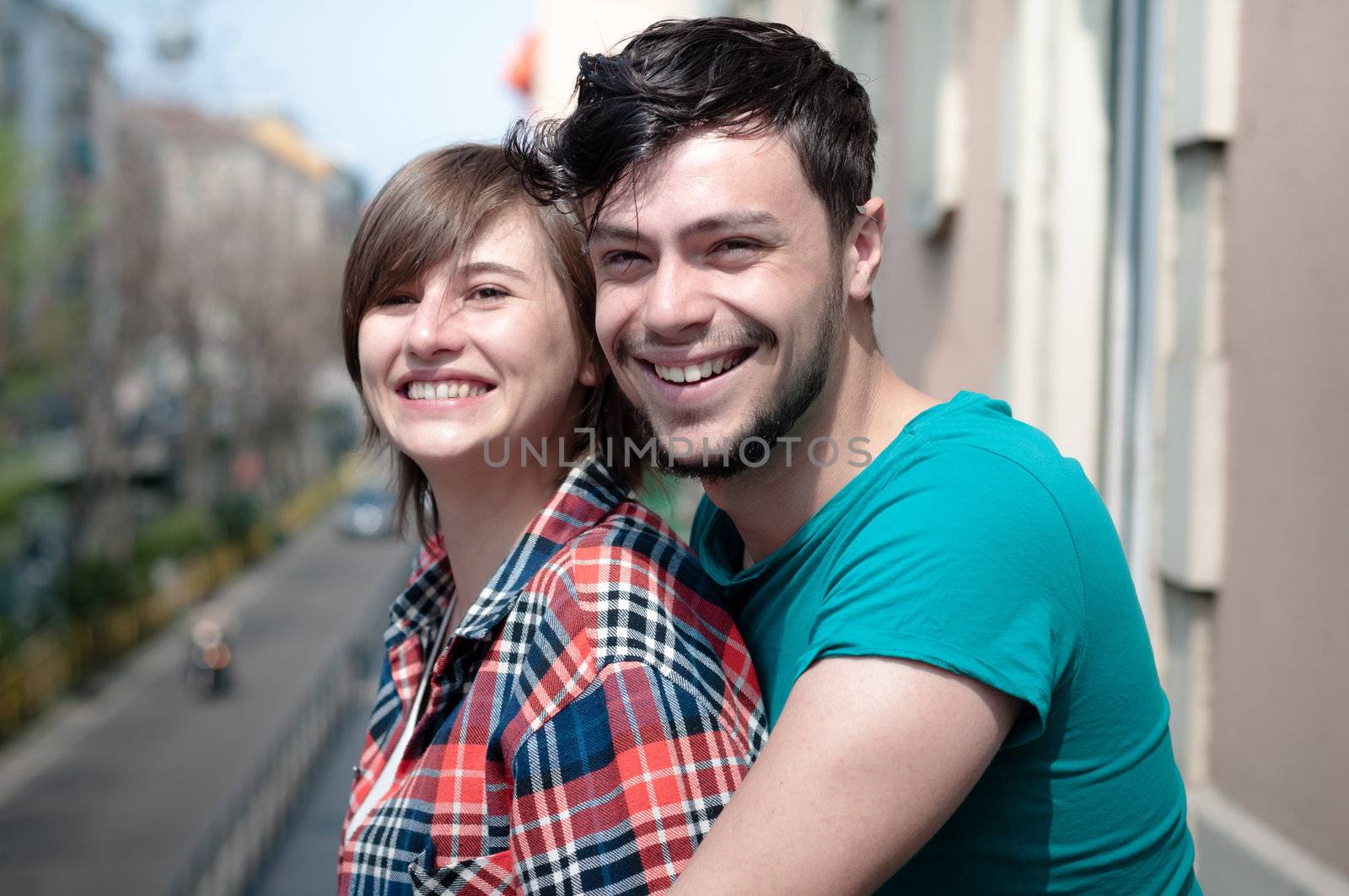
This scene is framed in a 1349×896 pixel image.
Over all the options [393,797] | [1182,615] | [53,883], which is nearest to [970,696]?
[393,797]

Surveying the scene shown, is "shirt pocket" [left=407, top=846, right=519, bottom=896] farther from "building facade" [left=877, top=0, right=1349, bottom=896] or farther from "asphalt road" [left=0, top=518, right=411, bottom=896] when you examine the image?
"asphalt road" [left=0, top=518, right=411, bottom=896]

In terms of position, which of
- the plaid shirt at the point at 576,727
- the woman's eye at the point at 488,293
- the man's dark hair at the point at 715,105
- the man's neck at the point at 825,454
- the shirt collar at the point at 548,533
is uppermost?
the man's dark hair at the point at 715,105

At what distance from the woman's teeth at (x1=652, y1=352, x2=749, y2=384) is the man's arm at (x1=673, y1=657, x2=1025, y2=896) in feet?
1.83

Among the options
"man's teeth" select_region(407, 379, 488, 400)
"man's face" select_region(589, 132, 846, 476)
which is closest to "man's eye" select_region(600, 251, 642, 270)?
"man's face" select_region(589, 132, 846, 476)

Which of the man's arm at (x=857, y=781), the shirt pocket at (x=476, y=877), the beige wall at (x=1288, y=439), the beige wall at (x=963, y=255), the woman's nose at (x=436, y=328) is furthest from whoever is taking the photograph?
the beige wall at (x=963, y=255)

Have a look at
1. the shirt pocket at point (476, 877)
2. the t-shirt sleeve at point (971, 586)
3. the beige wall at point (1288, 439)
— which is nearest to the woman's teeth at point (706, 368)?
the t-shirt sleeve at point (971, 586)

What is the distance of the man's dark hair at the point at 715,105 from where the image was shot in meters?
1.84

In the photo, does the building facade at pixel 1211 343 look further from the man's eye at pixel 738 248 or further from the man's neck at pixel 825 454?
the man's eye at pixel 738 248

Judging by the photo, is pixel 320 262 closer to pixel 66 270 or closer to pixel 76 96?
pixel 76 96

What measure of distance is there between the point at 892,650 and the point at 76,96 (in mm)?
40224

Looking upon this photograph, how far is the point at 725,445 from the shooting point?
190 cm

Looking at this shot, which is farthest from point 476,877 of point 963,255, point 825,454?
point 963,255

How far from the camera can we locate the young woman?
170cm

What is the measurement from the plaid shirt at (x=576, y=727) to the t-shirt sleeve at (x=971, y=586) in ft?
0.88
